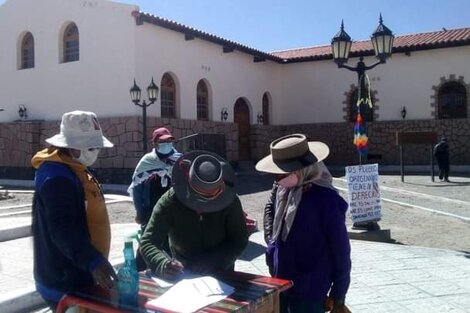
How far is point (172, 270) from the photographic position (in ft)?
8.05

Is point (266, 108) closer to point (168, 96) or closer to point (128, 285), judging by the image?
point (168, 96)

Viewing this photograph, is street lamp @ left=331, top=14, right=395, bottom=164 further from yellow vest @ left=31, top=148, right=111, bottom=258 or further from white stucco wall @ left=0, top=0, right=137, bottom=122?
white stucco wall @ left=0, top=0, right=137, bottom=122

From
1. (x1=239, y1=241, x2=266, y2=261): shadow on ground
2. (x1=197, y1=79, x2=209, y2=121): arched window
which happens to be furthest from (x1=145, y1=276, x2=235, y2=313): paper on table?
(x1=197, y1=79, x2=209, y2=121): arched window

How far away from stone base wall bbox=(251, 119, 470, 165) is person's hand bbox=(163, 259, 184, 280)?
1750 cm

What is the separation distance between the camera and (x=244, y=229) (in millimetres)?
2764

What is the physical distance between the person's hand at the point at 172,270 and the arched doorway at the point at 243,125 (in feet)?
60.1

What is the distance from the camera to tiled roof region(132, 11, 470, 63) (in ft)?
52.5

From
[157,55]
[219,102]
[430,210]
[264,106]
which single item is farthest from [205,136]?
[430,210]

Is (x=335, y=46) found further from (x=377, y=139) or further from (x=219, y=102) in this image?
(x=377, y=139)

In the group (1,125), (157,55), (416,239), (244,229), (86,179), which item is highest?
(157,55)

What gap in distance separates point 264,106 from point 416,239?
15.4 metres

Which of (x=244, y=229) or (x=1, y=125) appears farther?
(x=1, y=125)

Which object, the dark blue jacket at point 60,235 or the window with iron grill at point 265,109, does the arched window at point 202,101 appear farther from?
the dark blue jacket at point 60,235

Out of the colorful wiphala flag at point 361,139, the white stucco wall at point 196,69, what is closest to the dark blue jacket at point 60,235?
the colorful wiphala flag at point 361,139
